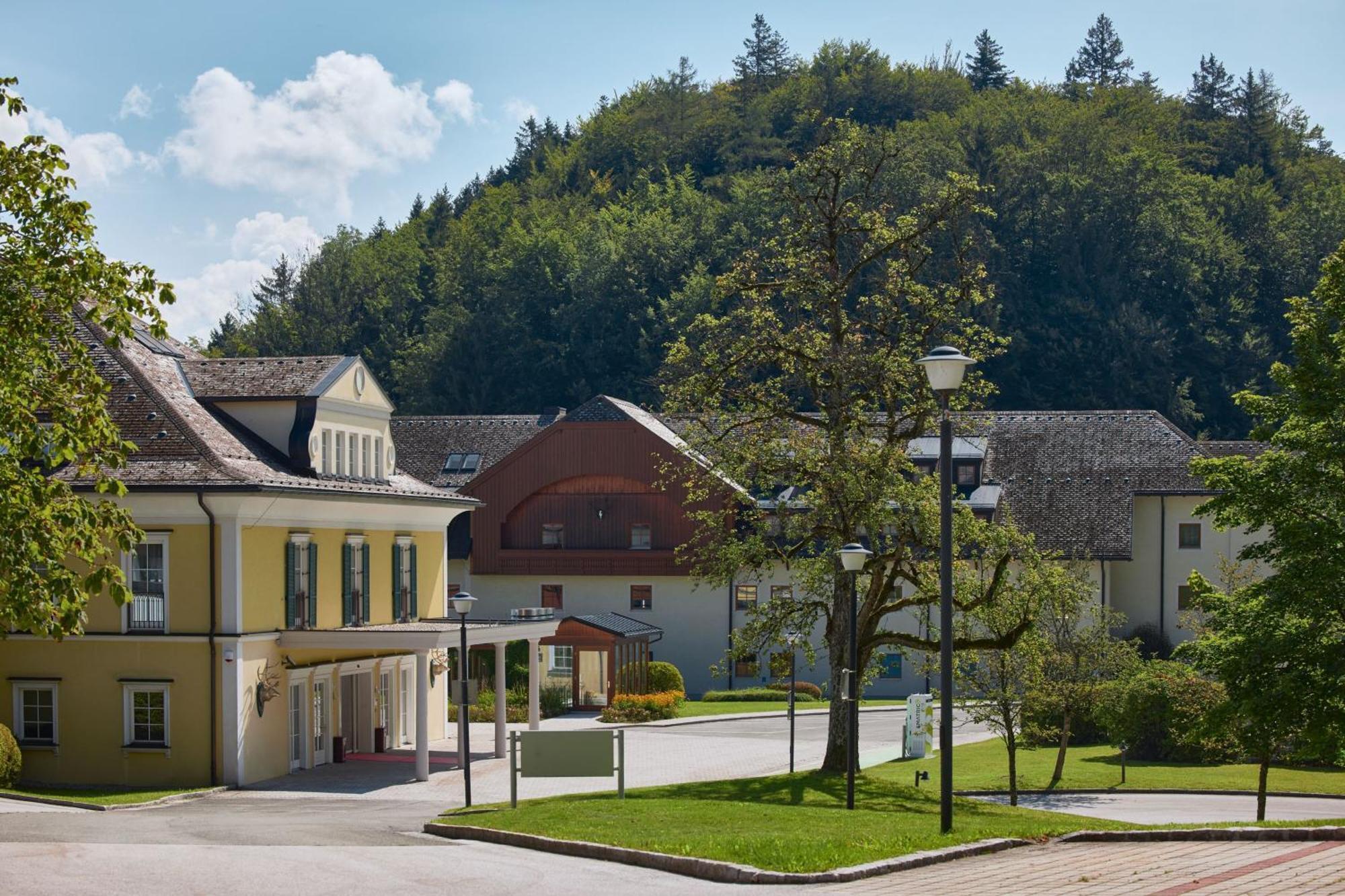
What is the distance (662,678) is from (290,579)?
75.9ft

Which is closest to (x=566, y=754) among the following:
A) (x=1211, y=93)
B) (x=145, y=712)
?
(x=145, y=712)

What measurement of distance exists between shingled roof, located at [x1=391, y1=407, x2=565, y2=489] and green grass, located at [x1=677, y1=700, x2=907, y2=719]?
1733 cm

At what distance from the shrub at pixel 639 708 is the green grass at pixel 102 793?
772 inches

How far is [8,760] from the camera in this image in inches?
1184

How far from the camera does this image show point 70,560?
3158 cm

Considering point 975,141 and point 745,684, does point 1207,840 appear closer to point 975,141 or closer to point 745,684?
point 745,684

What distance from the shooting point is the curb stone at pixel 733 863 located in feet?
53.0

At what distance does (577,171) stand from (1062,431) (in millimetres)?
97487

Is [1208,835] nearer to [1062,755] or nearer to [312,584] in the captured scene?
[1062,755]

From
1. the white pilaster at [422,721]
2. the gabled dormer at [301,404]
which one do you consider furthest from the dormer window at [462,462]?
the white pilaster at [422,721]

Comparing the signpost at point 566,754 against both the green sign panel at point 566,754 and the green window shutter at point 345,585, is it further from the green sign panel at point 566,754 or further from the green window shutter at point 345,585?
the green window shutter at point 345,585

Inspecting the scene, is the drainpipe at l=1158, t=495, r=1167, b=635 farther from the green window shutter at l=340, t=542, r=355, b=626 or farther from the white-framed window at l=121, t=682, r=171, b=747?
the white-framed window at l=121, t=682, r=171, b=747

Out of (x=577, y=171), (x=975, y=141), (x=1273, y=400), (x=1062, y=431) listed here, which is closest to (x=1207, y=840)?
(x=1273, y=400)

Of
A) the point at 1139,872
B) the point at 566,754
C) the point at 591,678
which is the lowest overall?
the point at 591,678
